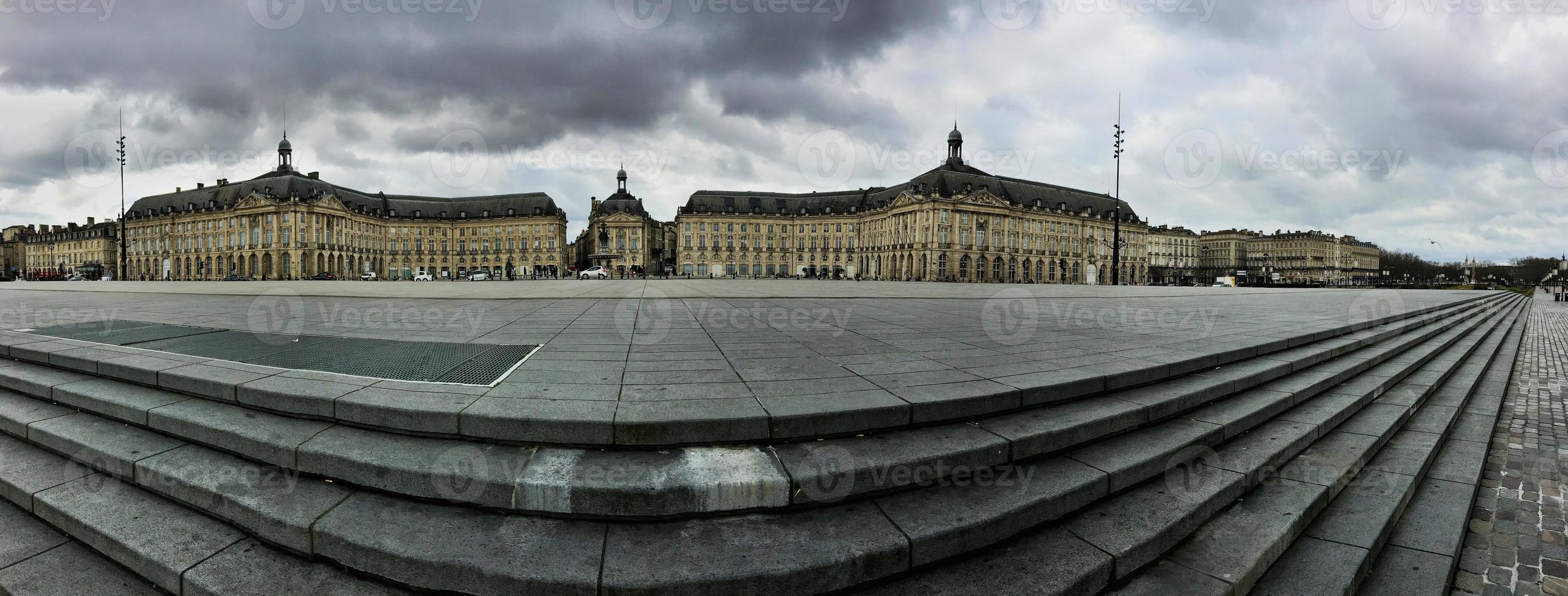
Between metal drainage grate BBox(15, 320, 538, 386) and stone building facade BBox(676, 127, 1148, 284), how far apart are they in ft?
275

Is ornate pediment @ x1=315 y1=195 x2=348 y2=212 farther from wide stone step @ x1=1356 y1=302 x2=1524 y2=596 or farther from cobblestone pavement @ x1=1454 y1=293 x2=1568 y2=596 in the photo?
cobblestone pavement @ x1=1454 y1=293 x2=1568 y2=596

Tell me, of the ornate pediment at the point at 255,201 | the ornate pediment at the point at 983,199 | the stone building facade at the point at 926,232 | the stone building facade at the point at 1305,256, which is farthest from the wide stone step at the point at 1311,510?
the stone building facade at the point at 1305,256

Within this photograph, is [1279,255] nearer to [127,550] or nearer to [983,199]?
[983,199]

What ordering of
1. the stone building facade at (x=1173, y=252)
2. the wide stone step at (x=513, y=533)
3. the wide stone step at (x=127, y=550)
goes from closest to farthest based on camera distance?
1. the wide stone step at (x=513, y=533)
2. the wide stone step at (x=127, y=550)
3. the stone building facade at (x=1173, y=252)

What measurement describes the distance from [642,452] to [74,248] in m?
169

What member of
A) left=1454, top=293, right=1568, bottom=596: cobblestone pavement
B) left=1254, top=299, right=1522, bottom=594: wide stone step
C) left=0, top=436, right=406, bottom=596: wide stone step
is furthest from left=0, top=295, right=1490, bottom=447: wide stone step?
left=1454, top=293, right=1568, bottom=596: cobblestone pavement

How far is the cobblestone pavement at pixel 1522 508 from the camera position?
3152 mm

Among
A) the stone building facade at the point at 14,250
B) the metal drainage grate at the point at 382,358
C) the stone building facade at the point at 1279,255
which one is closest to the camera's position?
the metal drainage grate at the point at 382,358

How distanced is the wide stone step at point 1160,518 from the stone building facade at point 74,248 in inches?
5702

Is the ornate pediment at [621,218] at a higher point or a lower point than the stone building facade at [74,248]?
higher

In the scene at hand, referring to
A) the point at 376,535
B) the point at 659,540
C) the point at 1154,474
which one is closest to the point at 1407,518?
the point at 1154,474

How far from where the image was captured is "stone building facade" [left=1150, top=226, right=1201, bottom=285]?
127m

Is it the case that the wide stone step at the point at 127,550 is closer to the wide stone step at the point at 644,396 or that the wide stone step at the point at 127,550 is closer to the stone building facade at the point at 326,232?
the wide stone step at the point at 644,396

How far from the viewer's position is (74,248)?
356ft
